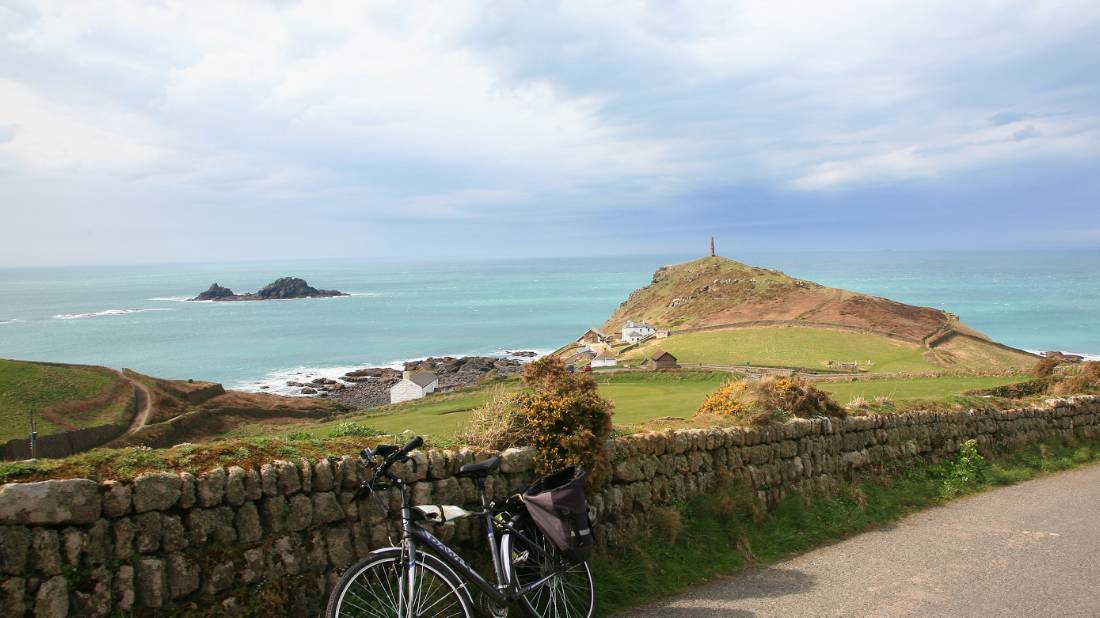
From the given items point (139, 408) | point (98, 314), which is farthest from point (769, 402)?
point (98, 314)

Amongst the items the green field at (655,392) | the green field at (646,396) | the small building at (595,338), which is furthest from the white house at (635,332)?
the green field at (655,392)

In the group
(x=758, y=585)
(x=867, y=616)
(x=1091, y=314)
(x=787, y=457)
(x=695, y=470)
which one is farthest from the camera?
(x=1091, y=314)

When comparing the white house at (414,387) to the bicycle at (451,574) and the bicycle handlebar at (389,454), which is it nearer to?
the bicycle at (451,574)

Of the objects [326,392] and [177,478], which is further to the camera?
[326,392]

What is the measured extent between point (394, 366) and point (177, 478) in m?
92.4

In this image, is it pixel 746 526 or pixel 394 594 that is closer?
pixel 394 594

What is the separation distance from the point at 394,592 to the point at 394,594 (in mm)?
40

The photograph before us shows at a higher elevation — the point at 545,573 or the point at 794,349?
the point at 545,573

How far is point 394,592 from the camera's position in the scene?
18.3 ft

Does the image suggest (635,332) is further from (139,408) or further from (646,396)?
(646,396)

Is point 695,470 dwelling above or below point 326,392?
above

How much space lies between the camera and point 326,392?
74688 millimetres

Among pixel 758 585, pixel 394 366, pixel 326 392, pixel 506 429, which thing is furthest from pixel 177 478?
pixel 394 366

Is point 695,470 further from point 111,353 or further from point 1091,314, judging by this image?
point 1091,314
